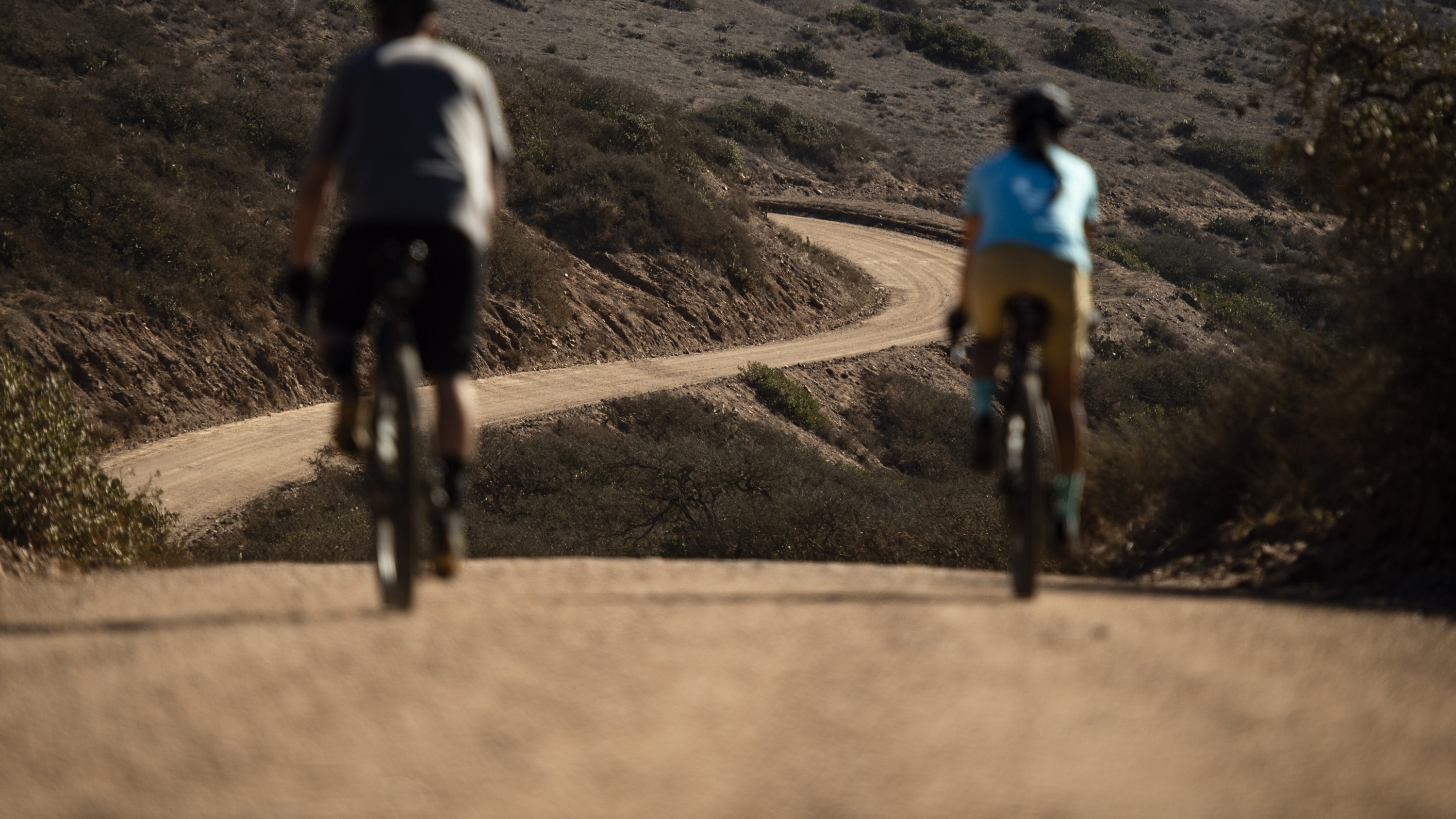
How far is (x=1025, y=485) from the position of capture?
5.26 meters

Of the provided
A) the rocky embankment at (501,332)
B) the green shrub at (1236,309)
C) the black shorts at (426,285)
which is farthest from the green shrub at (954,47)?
the black shorts at (426,285)

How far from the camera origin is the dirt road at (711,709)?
9.77 feet

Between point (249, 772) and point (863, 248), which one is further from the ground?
point (249, 772)

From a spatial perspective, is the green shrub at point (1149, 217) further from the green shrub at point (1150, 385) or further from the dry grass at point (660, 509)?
the dry grass at point (660, 509)

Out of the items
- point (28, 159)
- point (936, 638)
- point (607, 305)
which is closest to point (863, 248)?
point (607, 305)

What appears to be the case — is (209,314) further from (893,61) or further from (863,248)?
(893,61)

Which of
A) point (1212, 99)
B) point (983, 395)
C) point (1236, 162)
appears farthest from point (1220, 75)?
point (983, 395)

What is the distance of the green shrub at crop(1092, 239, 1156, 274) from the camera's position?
4416 cm

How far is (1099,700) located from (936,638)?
757 millimetres

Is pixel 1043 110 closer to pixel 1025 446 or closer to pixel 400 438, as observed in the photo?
pixel 1025 446

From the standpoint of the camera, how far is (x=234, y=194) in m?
25.6

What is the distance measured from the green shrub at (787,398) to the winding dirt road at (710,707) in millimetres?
21837

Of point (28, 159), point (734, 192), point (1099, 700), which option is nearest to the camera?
point (1099, 700)

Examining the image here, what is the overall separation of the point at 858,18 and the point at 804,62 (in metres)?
9.89
